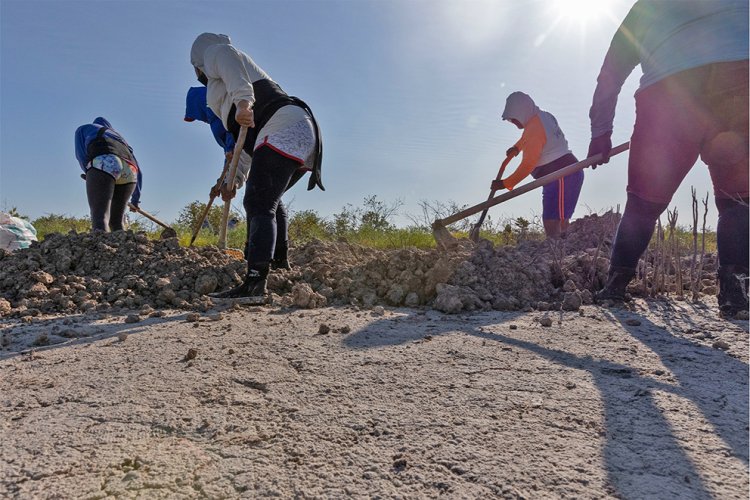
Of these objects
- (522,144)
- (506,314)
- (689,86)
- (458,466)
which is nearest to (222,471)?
(458,466)

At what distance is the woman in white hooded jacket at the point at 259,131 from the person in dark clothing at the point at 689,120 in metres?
1.72

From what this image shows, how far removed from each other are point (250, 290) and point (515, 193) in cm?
209

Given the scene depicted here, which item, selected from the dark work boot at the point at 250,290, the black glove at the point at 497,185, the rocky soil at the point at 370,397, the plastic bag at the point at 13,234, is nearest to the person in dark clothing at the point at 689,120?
the rocky soil at the point at 370,397

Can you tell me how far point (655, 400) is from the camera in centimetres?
122

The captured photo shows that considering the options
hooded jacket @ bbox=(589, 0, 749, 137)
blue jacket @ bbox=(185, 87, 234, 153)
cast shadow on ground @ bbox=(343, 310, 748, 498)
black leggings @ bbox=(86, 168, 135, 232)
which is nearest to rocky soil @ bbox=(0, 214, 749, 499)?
cast shadow on ground @ bbox=(343, 310, 748, 498)

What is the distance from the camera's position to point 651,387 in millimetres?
1313

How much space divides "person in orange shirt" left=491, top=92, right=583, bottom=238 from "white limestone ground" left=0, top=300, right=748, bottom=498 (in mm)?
2591

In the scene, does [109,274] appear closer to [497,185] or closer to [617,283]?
[617,283]

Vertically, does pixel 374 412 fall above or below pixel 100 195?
below

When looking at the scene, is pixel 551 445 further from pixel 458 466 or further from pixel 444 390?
pixel 444 390

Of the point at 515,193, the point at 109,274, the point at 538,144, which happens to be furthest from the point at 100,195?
the point at 538,144

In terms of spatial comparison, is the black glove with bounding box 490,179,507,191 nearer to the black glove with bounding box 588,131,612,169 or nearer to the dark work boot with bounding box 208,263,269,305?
the black glove with bounding box 588,131,612,169

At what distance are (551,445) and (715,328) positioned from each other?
4.55 feet

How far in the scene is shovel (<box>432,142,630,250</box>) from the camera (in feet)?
9.74
